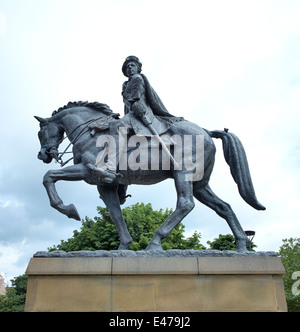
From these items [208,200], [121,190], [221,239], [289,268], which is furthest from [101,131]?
[221,239]

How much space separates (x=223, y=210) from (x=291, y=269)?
1692 cm

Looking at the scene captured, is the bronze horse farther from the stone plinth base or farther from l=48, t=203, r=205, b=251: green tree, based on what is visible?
l=48, t=203, r=205, b=251: green tree

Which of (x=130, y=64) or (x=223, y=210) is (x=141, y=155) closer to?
(x=223, y=210)

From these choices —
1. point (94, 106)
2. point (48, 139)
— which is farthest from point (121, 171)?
point (48, 139)

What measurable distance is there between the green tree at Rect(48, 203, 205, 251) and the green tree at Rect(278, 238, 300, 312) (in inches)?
224

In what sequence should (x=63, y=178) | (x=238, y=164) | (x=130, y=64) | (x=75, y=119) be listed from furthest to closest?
(x=130, y=64), (x=75, y=119), (x=238, y=164), (x=63, y=178)

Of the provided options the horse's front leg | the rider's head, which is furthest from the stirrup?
the rider's head

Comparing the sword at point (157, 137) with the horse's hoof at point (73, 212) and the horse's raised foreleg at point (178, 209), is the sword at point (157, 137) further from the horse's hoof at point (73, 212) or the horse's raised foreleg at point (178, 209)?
the horse's hoof at point (73, 212)

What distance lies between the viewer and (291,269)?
21.9 metres

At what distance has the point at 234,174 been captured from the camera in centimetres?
754

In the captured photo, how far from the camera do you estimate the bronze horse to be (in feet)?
23.2

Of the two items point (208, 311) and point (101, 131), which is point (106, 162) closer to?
point (101, 131)

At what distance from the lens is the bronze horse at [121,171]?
7.07 metres
